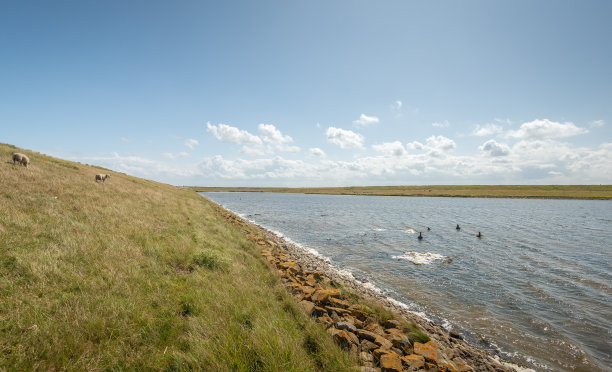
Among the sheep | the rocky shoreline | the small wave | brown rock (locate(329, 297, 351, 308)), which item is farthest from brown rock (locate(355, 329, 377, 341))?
the sheep

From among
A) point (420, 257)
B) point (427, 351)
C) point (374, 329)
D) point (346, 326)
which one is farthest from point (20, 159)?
point (420, 257)

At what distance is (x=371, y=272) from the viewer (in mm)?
17516

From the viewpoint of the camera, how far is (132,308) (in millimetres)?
6195

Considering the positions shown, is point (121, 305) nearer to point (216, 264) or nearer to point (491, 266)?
point (216, 264)

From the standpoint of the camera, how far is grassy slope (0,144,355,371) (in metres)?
4.76

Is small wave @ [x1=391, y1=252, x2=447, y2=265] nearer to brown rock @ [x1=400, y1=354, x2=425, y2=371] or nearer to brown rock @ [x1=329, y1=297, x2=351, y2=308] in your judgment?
brown rock @ [x1=329, y1=297, x2=351, y2=308]

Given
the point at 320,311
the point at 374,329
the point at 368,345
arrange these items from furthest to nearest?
the point at 320,311
the point at 374,329
the point at 368,345

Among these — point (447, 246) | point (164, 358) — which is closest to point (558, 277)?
point (447, 246)

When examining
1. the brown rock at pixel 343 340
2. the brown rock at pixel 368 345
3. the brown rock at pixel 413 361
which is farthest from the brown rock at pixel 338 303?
the brown rock at pixel 413 361

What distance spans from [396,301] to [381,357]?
7.62 metres

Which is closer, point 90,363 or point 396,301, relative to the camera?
point 90,363

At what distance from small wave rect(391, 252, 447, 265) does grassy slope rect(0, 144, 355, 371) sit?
1373 cm

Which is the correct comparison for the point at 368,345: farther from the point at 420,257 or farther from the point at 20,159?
the point at 20,159

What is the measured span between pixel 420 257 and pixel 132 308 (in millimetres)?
20429
